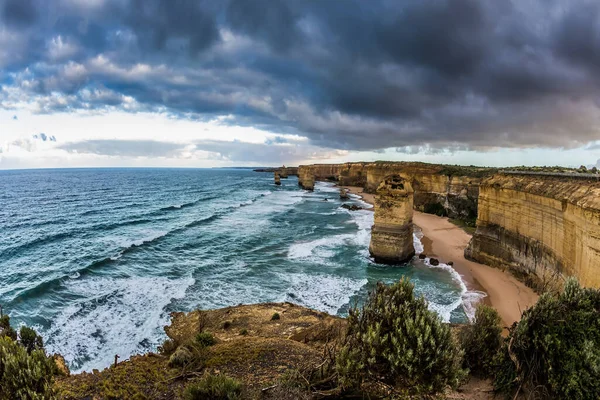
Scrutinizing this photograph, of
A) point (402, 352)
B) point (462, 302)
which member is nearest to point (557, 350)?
point (402, 352)

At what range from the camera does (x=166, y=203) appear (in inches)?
2648

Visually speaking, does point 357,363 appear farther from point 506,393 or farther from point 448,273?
point 448,273

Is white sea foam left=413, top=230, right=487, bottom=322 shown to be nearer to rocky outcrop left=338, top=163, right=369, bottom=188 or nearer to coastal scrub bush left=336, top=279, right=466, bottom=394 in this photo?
coastal scrub bush left=336, top=279, right=466, bottom=394

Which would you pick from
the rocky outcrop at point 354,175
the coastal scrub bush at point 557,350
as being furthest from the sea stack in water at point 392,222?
the rocky outcrop at point 354,175

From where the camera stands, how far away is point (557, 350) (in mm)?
8555

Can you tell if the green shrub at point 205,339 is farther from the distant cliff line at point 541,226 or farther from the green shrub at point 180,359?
the distant cliff line at point 541,226

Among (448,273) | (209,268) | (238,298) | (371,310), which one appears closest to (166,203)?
(209,268)

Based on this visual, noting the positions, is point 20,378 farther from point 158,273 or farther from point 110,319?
point 158,273

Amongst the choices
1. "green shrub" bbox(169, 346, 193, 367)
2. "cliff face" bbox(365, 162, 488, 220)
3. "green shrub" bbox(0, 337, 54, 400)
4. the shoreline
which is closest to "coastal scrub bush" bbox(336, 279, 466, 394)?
"green shrub" bbox(169, 346, 193, 367)

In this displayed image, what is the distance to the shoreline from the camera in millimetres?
19797

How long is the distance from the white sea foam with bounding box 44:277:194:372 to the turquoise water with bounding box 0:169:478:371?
6 cm

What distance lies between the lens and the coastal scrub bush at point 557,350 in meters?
8.10

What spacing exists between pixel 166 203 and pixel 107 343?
176 feet

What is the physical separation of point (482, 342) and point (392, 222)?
16835 millimetres
